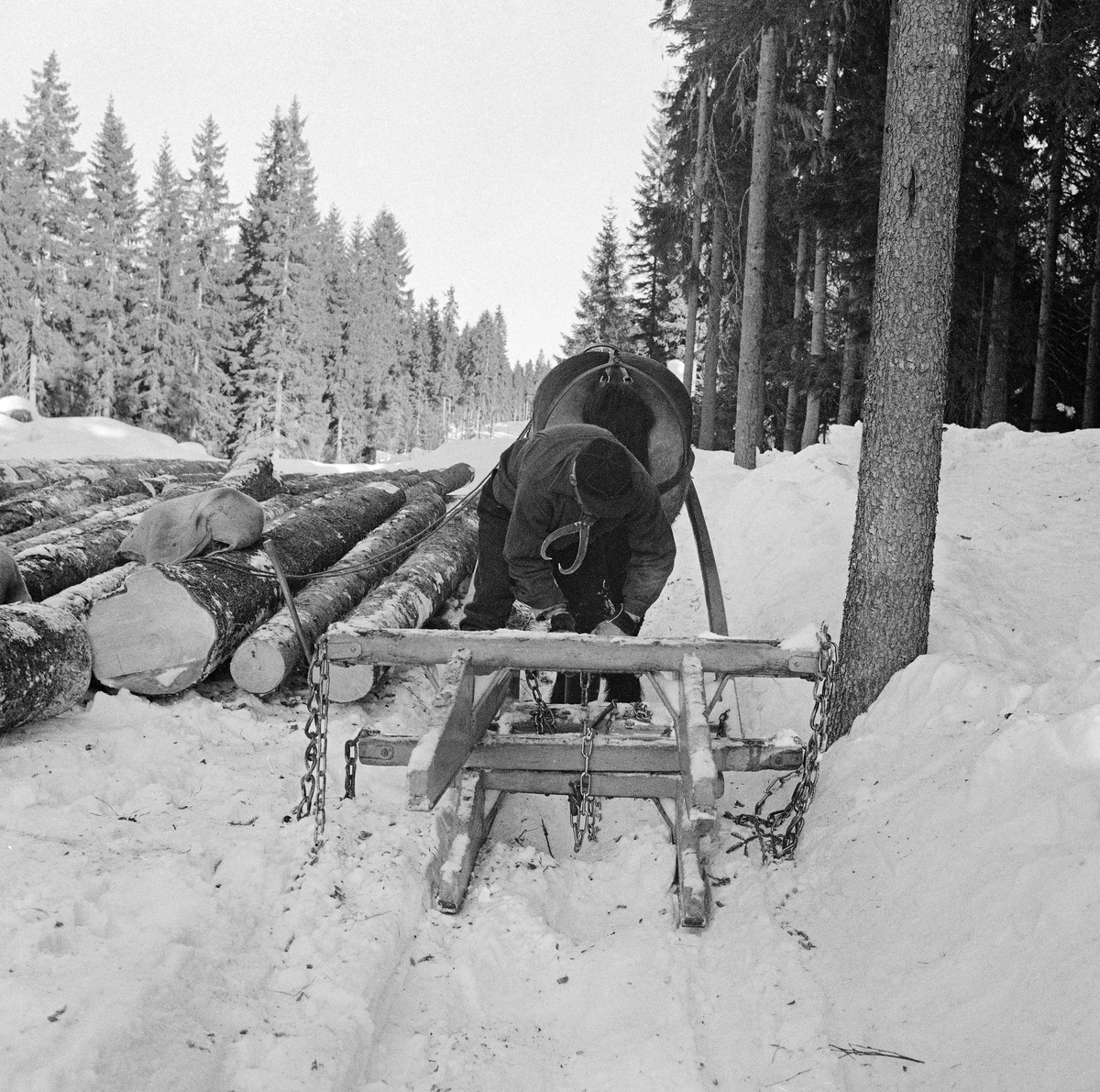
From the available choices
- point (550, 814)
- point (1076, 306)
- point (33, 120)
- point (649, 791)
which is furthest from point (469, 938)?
point (33, 120)

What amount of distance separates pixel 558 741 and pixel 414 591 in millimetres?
2924

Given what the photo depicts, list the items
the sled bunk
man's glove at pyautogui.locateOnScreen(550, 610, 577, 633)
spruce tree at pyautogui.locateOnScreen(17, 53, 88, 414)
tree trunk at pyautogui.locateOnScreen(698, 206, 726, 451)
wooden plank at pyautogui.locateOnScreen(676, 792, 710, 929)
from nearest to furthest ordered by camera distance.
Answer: wooden plank at pyautogui.locateOnScreen(676, 792, 710, 929)
the sled bunk
man's glove at pyautogui.locateOnScreen(550, 610, 577, 633)
tree trunk at pyautogui.locateOnScreen(698, 206, 726, 451)
spruce tree at pyautogui.locateOnScreen(17, 53, 88, 414)

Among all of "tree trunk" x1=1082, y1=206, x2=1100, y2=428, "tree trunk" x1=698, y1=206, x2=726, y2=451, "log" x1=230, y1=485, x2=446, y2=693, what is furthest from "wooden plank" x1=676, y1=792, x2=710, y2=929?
"tree trunk" x1=698, y1=206, x2=726, y2=451

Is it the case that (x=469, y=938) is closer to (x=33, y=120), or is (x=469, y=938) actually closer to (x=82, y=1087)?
(x=82, y=1087)

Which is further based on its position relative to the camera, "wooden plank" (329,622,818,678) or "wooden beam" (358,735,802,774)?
"wooden beam" (358,735,802,774)

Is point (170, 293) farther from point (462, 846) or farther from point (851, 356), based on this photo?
point (462, 846)

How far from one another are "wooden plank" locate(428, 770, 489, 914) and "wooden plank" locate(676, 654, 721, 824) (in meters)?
0.91

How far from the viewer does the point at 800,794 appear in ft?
10.9

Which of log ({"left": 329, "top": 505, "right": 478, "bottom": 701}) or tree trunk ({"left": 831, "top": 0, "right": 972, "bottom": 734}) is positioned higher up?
tree trunk ({"left": 831, "top": 0, "right": 972, "bottom": 734})

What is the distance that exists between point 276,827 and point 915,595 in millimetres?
3235

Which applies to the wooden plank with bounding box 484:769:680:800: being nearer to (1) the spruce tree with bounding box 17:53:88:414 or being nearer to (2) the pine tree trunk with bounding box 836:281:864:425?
(2) the pine tree trunk with bounding box 836:281:864:425

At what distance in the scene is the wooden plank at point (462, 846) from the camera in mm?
3043

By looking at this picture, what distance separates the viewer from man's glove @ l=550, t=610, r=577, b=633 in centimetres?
441

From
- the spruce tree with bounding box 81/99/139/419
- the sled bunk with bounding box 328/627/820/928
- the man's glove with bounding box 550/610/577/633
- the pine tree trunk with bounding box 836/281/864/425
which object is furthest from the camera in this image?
the spruce tree with bounding box 81/99/139/419
